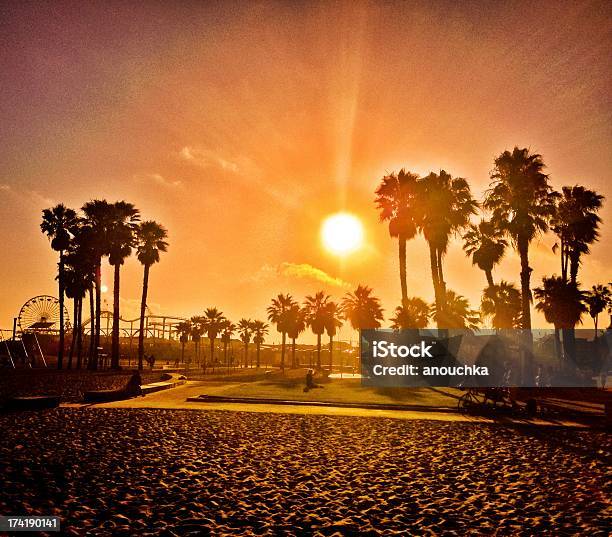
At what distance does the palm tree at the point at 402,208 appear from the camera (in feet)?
128

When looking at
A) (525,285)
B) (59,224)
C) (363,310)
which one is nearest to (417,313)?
(363,310)

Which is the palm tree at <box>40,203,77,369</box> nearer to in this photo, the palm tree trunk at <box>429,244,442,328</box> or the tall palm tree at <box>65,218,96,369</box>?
the tall palm tree at <box>65,218,96,369</box>

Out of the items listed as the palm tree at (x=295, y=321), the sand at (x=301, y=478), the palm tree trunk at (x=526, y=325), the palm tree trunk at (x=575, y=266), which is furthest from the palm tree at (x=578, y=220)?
the palm tree at (x=295, y=321)

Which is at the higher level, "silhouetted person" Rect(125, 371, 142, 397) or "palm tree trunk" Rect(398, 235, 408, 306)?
"palm tree trunk" Rect(398, 235, 408, 306)

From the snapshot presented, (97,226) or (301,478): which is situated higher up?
(97,226)

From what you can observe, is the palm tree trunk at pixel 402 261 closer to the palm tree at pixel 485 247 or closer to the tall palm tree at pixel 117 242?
the palm tree at pixel 485 247

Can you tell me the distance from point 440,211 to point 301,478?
32515 millimetres

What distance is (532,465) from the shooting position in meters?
10.6

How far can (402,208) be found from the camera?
3944cm

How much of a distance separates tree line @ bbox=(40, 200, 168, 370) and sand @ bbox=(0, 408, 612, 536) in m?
32.6

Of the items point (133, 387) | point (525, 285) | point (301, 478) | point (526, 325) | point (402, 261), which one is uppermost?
point (402, 261)

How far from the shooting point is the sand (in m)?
6.88

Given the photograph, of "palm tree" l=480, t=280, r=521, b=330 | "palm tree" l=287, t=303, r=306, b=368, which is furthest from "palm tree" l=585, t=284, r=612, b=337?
"palm tree" l=287, t=303, r=306, b=368

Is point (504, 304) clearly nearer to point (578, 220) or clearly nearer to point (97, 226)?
point (578, 220)
